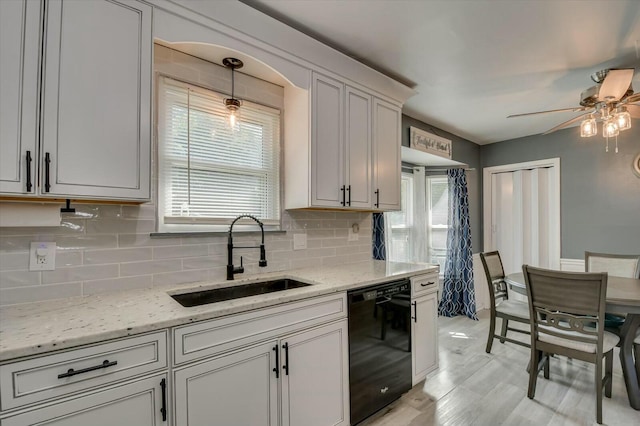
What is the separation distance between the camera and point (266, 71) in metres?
2.07

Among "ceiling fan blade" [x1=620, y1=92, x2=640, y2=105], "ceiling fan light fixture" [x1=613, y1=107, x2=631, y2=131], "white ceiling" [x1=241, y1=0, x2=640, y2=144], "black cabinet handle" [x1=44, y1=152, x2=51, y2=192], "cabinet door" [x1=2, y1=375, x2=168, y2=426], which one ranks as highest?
"white ceiling" [x1=241, y1=0, x2=640, y2=144]

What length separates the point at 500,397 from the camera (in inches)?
91.0

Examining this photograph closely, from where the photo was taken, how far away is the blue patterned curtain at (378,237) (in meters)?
3.36

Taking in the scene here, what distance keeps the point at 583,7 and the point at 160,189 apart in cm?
265

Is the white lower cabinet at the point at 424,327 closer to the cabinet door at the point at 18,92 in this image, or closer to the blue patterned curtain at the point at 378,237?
the blue patterned curtain at the point at 378,237

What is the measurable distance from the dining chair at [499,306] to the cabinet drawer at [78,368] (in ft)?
9.37

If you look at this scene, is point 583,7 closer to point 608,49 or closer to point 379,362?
point 608,49

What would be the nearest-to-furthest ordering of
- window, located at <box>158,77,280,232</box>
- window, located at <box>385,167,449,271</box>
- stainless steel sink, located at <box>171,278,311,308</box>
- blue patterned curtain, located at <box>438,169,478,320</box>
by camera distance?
stainless steel sink, located at <box>171,278,311,308</box>
window, located at <box>158,77,280,232</box>
window, located at <box>385,167,449,271</box>
blue patterned curtain, located at <box>438,169,478,320</box>

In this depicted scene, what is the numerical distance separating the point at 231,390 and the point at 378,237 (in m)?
2.32

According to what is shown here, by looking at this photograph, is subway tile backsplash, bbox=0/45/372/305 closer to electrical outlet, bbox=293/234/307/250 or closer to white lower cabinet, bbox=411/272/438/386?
electrical outlet, bbox=293/234/307/250

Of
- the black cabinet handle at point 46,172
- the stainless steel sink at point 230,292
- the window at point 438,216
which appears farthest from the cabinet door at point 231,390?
the window at point 438,216

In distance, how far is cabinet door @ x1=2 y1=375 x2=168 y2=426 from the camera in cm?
97

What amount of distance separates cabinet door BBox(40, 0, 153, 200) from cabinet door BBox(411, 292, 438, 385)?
2.00 meters

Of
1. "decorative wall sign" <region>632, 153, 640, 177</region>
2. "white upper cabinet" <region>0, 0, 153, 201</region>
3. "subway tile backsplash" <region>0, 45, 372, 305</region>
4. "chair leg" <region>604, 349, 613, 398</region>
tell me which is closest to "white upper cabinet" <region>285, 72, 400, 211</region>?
"subway tile backsplash" <region>0, 45, 372, 305</region>
